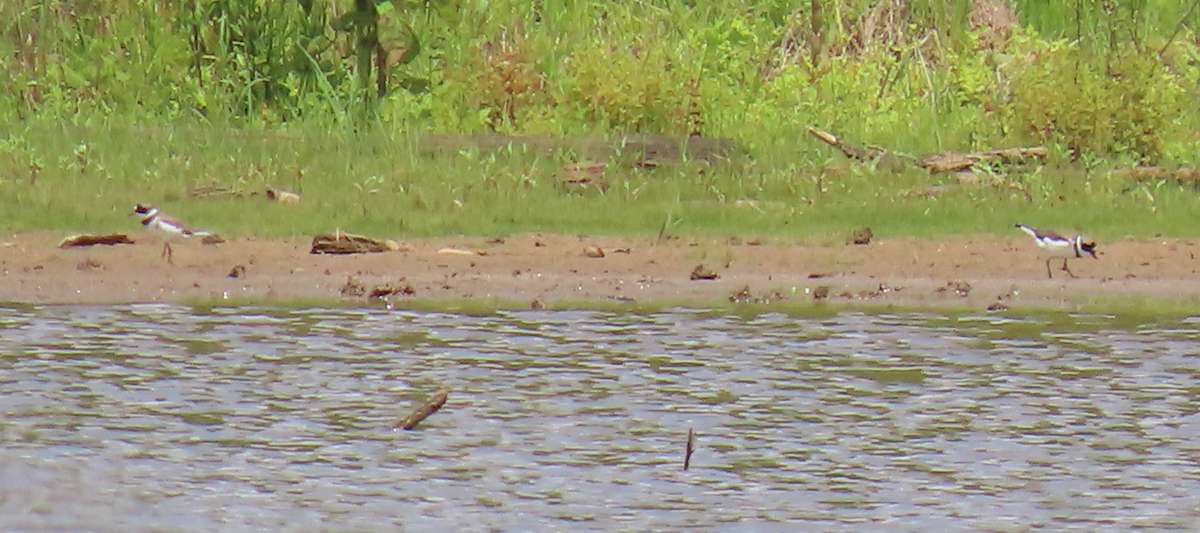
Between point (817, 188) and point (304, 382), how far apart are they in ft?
13.8

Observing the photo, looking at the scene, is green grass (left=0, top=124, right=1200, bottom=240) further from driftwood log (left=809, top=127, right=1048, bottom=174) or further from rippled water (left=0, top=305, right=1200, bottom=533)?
rippled water (left=0, top=305, right=1200, bottom=533)

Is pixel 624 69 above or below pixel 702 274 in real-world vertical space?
above

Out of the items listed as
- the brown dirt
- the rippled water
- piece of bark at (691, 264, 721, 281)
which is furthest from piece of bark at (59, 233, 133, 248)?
piece of bark at (691, 264, 721, 281)

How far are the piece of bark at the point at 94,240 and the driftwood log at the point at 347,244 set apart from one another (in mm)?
852

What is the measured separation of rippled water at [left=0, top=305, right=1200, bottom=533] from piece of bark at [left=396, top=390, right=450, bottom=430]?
0.16ft

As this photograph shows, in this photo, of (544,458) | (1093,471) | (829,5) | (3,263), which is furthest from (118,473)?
(829,5)

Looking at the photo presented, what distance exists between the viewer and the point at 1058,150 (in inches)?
448

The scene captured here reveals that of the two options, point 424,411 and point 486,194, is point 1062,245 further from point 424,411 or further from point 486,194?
point 424,411

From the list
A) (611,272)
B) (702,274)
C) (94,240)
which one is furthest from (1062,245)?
(94,240)

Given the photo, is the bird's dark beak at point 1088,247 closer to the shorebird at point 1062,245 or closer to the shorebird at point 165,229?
the shorebird at point 1062,245

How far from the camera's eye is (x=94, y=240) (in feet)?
31.0

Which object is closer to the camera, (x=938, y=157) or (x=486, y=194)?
(x=486, y=194)

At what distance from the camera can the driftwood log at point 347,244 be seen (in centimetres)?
935

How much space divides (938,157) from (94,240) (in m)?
4.25
